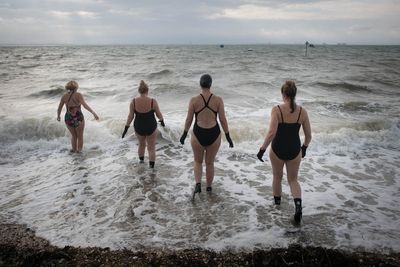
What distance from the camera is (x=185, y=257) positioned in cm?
406

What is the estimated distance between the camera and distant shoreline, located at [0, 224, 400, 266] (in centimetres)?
387

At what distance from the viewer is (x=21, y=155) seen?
8.62 m

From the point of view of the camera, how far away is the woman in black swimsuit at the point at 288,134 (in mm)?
4715

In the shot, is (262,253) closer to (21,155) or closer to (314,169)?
(314,169)

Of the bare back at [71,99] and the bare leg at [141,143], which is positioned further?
the bare back at [71,99]

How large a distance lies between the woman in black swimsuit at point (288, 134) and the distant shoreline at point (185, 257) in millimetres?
1095

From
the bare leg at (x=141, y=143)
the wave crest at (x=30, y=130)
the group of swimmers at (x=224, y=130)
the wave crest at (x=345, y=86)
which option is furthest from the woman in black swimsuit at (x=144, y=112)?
the wave crest at (x=345, y=86)

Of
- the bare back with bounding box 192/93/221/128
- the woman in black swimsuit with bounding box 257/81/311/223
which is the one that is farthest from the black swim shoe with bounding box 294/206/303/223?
the bare back with bounding box 192/93/221/128

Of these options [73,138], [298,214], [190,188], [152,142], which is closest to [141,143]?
[152,142]

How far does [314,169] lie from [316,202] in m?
1.98

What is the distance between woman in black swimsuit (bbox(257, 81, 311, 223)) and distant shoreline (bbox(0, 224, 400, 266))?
1.10 meters

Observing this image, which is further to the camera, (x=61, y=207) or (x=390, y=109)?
(x=390, y=109)

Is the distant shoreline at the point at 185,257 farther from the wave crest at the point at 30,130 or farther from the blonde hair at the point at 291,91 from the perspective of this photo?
the wave crest at the point at 30,130

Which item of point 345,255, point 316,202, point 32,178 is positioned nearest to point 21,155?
point 32,178
